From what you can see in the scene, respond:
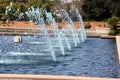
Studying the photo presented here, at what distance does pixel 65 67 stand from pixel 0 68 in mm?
2754

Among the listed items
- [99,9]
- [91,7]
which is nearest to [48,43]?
[99,9]

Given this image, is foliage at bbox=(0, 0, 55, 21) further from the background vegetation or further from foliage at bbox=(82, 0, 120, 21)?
foliage at bbox=(82, 0, 120, 21)

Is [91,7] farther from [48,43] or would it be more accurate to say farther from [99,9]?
[48,43]

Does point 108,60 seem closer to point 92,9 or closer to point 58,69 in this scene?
point 58,69

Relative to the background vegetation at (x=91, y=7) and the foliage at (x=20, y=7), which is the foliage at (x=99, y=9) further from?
the foliage at (x=20, y=7)

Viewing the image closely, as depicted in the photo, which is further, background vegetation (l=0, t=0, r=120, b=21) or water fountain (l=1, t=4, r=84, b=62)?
background vegetation (l=0, t=0, r=120, b=21)

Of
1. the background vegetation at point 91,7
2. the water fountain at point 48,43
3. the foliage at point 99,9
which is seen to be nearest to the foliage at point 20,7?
the background vegetation at point 91,7

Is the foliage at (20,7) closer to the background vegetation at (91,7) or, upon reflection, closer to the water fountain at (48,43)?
the background vegetation at (91,7)

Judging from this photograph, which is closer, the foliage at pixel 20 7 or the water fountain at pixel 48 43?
the water fountain at pixel 48 43

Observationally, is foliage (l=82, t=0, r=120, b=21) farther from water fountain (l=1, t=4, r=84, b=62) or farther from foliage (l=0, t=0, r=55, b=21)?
water fountain (l=1, t=4, r=84, b=62)

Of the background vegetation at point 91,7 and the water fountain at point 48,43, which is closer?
the water fountain at point 48,43

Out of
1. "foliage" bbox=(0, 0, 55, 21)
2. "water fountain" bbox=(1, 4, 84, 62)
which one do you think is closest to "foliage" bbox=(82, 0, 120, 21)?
"foliage" bbox=(0, 0, 55, 21)

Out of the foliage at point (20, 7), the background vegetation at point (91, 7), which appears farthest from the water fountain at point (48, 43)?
the background vegetation at point (91, 7)

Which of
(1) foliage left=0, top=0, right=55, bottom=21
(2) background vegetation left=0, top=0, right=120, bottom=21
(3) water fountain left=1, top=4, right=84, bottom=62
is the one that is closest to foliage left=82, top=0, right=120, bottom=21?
(2) background vegetation left=0, top=0, right=120, bottom=21
